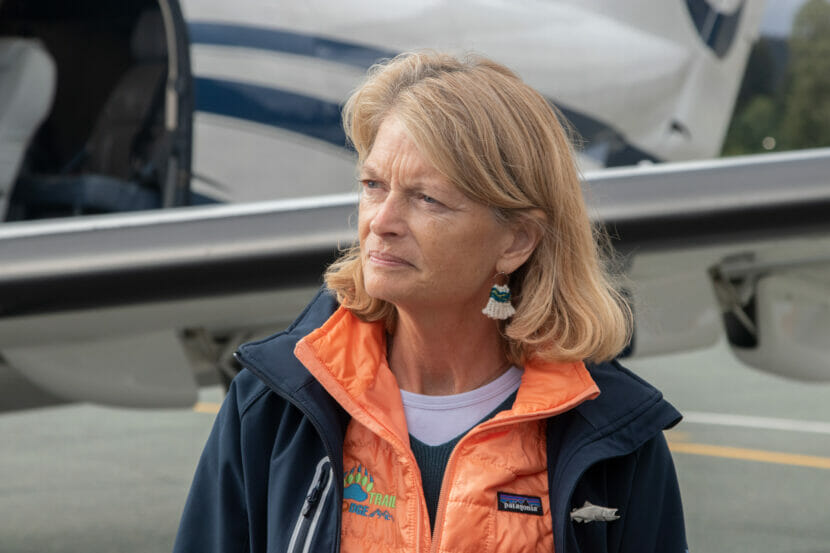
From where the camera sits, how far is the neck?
1854mm

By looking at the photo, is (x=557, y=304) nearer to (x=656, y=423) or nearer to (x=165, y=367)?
(x=656, y=423)

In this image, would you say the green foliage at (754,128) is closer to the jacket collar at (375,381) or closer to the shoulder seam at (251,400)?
the jacket collar at (375,381)

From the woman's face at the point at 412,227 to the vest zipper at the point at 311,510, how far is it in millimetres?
299

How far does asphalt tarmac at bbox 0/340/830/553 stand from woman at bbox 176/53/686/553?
11.3 ft

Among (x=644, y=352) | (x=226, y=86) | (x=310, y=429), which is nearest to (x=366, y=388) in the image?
(x=310, y=429)

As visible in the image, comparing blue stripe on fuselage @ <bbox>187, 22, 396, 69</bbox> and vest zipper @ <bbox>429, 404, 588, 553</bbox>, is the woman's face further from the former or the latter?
blue stripe on fuselage @ <bbox>187, 22, 396, 69</bbox>

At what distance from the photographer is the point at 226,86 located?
491 cm

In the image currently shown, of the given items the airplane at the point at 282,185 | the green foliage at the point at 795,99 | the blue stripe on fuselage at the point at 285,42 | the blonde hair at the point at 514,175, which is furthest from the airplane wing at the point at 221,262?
the green foliage at the point at 795,99

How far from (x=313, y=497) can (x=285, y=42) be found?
3.64 m

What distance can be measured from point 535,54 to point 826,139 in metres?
16.3

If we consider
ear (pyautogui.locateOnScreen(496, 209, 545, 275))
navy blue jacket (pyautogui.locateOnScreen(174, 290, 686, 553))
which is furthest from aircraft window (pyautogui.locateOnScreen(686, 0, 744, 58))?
navy blue jacket (pyautogui.locateOnScreen(174, 290, 686, 553))

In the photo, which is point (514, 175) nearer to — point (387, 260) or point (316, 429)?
point (387, 260)

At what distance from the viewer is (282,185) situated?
4934 millimetres

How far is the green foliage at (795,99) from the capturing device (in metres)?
11.9
